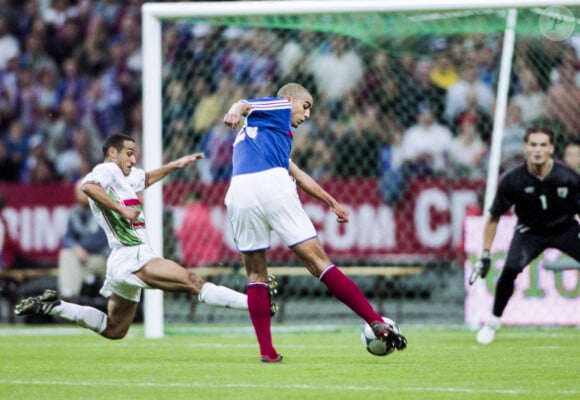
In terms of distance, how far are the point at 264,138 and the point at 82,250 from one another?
7.52 meters

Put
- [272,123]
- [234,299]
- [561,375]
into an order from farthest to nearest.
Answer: [234,299] → [272,123] → [561,375]

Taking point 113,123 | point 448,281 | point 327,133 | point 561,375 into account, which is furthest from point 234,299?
point 113,123

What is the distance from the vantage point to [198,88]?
17391mm

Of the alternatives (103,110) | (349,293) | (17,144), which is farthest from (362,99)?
(349,293)

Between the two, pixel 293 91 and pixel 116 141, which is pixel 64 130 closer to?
pixel 116 141

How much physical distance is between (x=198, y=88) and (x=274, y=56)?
115 centimetres

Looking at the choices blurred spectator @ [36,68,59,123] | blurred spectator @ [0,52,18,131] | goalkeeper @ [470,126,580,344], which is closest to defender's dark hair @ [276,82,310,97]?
goalkeeper @ [470,126,580,344]

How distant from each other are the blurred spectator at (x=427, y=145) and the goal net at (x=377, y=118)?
0.02 metres

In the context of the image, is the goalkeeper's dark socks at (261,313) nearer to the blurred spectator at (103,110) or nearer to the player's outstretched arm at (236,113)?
the player's outstretched arm at (236,113)

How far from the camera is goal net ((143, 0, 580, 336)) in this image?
14.2 meters

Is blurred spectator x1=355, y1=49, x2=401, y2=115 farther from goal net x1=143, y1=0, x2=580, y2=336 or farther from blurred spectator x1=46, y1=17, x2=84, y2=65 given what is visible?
blurred spectator x1=46, y1=17, x2=84, y2=65

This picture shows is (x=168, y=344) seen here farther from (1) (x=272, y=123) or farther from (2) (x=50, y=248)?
(2) (x=50, y=248)

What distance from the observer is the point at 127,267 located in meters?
9.77

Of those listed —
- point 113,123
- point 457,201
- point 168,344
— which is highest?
point 113,123
